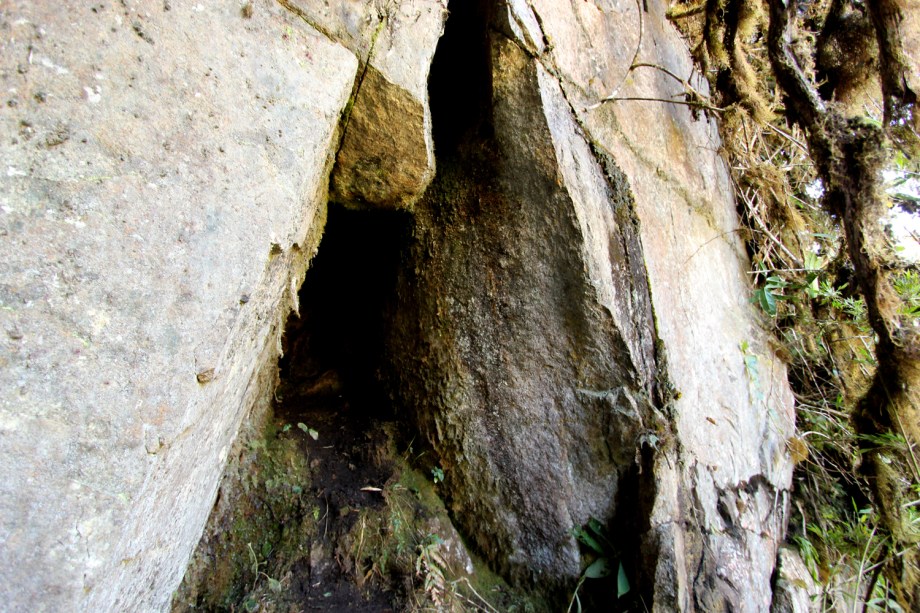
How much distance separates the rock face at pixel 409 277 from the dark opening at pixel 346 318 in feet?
0.43

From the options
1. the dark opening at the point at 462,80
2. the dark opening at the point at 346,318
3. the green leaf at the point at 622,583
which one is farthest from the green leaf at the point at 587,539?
the dark opening at the point at 462,80

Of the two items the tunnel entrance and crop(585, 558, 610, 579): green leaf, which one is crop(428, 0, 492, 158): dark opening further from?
crop(585, 558, 610, 579): green leaf

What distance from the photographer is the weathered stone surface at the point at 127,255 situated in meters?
1.06

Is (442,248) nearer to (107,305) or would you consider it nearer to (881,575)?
(107,305)

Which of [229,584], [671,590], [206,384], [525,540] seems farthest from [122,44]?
[671,590]

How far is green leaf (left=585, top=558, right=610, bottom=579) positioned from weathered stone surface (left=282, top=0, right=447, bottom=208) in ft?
5.48

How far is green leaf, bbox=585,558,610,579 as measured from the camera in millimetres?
2207

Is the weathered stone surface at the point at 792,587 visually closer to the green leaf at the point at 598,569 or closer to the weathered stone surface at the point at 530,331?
the green leaf at the point at 598,569

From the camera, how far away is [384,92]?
1.89 metres

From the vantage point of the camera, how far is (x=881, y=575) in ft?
8.64

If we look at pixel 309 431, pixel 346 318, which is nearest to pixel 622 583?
pixel 309 431

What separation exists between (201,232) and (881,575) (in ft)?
10.6

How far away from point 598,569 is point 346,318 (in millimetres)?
1621

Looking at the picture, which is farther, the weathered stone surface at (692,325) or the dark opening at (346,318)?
the dark opening at (346,318)
